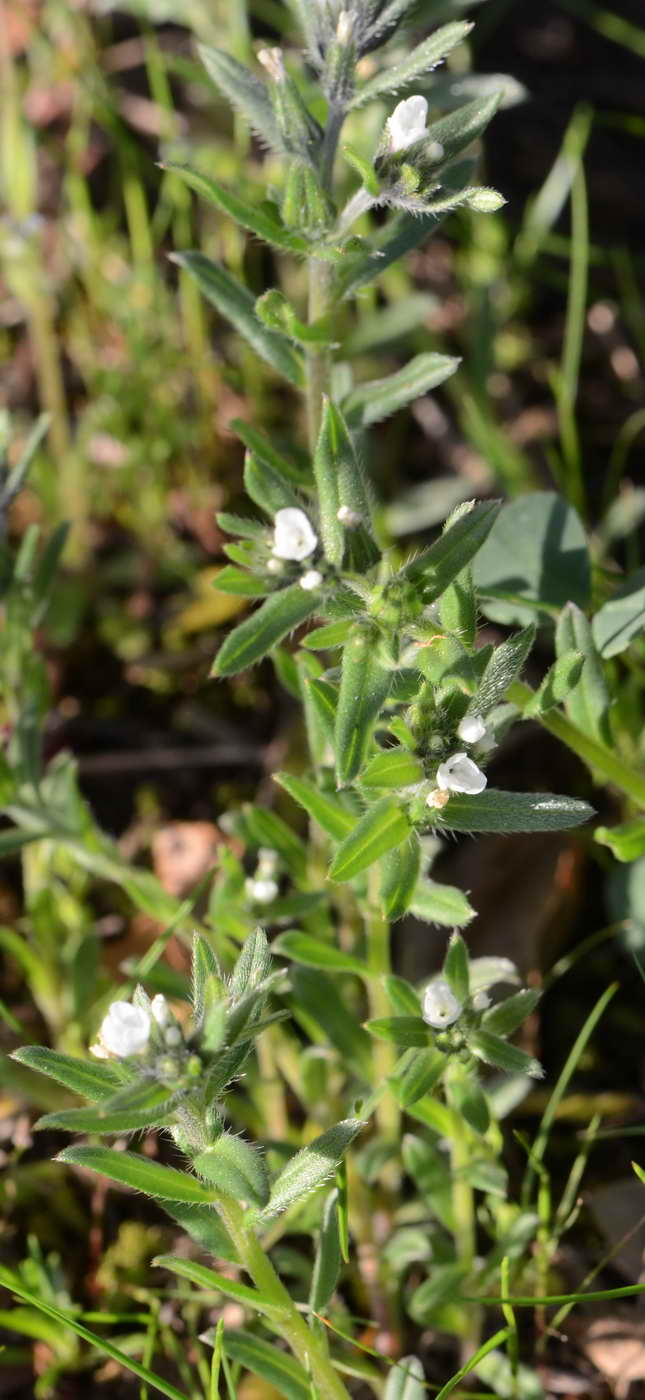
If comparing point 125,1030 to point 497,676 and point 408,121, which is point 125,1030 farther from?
point 408,121

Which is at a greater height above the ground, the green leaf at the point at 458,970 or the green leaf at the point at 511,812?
the green leaf at the point at 511,812

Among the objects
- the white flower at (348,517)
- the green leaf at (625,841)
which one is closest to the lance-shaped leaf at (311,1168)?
the green leaf at (625,841)

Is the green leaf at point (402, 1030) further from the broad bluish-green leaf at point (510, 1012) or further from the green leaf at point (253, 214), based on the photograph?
the green leaf at point (253, 214)

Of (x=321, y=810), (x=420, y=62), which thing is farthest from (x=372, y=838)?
(x=420, y=62)

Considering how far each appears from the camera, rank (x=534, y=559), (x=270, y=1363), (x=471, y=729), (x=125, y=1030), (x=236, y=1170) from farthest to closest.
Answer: (x=534, y=559)
(x=270, y=1363)
(x=471, y=729)
(x=236, y=1170)
(x=125, y=1030)

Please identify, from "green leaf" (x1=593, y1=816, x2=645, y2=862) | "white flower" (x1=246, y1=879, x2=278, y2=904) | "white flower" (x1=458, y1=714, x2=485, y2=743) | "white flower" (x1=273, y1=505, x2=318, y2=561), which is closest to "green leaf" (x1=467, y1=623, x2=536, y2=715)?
"white flower" (x1=458, y1=714, x2=485, y2=743)

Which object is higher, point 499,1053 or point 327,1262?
point 499,1053
